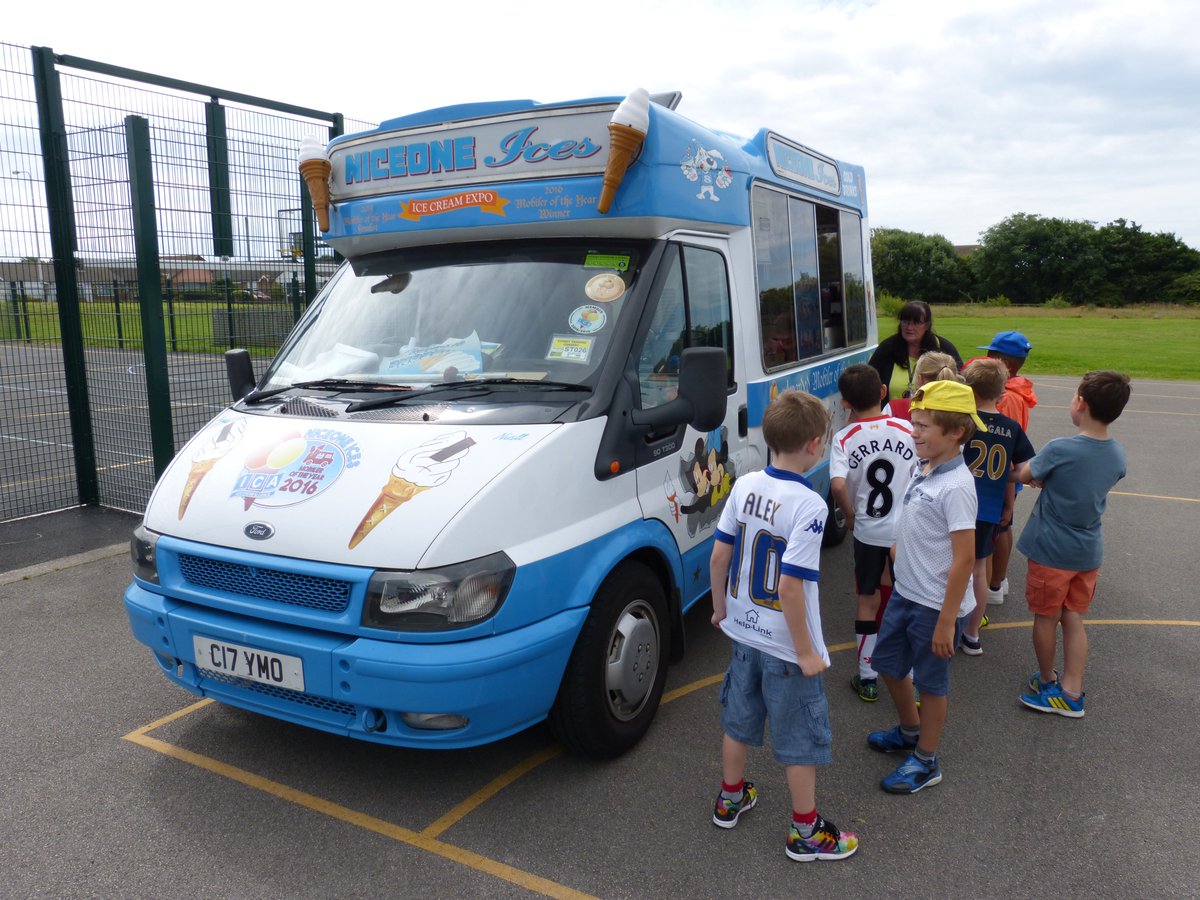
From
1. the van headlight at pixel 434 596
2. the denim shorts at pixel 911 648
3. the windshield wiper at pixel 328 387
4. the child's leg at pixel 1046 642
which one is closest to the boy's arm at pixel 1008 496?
the child's leg at pixel 1046 642

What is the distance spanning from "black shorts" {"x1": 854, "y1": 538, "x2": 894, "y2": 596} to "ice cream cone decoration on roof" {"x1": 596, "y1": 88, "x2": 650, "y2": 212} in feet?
6.60

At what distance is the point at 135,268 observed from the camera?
7004mm

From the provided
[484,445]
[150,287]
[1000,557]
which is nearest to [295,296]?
[150,287]

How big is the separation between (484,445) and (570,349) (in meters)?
0.72

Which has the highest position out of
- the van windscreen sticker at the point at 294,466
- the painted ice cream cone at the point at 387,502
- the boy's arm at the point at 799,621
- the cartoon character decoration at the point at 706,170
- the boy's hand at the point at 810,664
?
the cartoon character decoration at the point at 706,170

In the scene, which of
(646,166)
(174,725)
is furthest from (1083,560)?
(174,725)

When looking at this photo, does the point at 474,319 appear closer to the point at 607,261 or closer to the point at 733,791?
the point at 607,261

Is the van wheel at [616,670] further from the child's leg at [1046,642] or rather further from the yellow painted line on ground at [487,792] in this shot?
the child's leg at [1046,642]

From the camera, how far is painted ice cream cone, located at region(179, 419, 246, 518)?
11.5 ft

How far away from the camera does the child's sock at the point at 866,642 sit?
165 inches

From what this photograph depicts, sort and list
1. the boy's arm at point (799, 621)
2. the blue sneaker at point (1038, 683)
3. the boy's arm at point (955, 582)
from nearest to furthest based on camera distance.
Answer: the boy's arm at point (799, 621), the boy's arm at point (955, 582), the blue sneaker at point (1038, 683)

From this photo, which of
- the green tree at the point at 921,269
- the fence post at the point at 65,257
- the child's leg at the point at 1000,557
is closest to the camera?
the child's leg at the point at 1000,557

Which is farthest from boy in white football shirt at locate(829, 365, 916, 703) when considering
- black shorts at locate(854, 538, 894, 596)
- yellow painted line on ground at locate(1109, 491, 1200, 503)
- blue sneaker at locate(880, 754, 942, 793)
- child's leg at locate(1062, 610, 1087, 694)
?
yellow painted line on ground at locate(1109, 491, 1200, 503)

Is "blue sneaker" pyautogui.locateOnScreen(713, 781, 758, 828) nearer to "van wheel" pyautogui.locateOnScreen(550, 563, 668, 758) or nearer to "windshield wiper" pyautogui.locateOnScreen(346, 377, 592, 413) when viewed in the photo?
"van wheel" pyautogui.locateOnScreen(550, 563, 668, 758)
